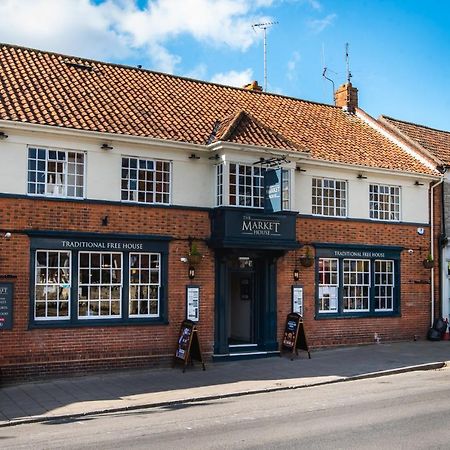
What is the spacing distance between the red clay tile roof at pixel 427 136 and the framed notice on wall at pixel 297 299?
7314 millimetres

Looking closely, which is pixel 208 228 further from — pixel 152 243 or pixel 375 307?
pixel 375 307

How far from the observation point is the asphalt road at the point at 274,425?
29.5 ft

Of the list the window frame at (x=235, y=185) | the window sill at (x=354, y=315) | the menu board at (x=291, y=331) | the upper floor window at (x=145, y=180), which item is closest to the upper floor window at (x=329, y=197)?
the window frame at (x=235, y=185)

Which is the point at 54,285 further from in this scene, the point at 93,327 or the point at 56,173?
the point at 56,173

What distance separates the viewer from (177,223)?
1652 centimetres

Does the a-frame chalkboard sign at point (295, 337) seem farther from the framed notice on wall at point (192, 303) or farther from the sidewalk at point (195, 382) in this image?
the framed notice on wall at point (192, 303)

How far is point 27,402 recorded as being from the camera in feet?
40.4

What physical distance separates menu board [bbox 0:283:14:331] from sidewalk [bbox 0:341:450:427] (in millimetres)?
1398

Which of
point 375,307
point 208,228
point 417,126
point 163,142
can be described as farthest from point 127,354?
point 417,126

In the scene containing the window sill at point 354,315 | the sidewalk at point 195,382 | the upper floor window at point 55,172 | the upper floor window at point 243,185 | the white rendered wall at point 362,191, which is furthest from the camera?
the window sill at point 354,315

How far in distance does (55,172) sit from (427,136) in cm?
1481

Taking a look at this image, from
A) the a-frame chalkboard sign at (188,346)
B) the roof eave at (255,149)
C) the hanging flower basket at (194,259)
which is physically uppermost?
the roof eave at (255,149)

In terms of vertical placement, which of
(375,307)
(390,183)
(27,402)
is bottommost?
(27,402)

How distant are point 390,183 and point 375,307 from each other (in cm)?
404
